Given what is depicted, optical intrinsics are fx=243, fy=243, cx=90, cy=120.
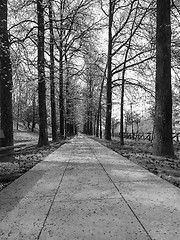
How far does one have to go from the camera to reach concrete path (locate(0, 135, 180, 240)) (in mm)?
2912

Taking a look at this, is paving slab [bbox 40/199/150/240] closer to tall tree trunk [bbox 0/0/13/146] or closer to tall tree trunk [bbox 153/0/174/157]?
tall tree trunk [bbox 153/0/174/157]

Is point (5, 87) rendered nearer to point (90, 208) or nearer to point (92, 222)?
point (90, 208)

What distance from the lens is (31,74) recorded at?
1248 cm

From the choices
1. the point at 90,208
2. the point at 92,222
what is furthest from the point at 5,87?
the point at 92,222

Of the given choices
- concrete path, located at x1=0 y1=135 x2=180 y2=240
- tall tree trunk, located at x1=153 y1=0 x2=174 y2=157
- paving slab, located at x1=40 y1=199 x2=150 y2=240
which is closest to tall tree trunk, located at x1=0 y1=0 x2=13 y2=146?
concrete path, located at x1=0 y1=135 x2=180 y2=240

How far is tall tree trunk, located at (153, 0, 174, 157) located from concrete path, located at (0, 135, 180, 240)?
3.48 meters

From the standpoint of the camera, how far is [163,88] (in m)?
9.19

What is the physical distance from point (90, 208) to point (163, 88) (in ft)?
21.7

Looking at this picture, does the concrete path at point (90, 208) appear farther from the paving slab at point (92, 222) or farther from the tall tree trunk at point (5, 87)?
the tall tree trunk at point (5, 87)

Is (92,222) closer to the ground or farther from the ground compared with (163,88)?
closer to the ground

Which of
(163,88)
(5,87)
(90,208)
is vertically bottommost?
(90,208)

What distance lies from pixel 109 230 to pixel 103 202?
1067 millimetres

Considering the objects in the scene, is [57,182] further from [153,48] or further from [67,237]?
[153,48]

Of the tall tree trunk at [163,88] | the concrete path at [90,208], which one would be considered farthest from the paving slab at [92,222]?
the tall tree trunk at [163,88]
